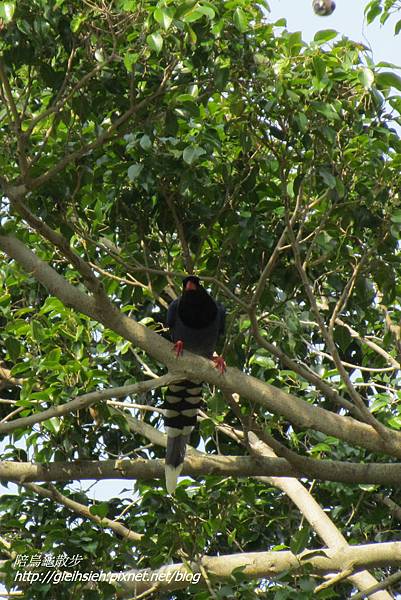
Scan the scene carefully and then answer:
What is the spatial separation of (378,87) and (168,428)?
2605mm

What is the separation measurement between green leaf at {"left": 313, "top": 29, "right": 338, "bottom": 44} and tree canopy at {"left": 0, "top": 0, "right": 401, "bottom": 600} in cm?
1

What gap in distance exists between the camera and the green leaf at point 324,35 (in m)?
5.06

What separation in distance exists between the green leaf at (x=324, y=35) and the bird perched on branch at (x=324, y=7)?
817 mm

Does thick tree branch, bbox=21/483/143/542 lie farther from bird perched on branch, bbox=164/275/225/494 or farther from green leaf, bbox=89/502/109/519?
bird perched on branch, bbox=164/275/225/494

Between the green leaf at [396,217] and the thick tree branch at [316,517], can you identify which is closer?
the green leaf at [396,217]

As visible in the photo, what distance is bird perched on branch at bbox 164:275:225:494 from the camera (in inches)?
247

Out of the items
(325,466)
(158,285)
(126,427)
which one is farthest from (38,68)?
(325,466)

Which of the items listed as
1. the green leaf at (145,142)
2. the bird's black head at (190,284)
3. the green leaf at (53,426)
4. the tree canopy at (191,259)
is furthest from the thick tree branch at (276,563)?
the green leaf at (145,142)

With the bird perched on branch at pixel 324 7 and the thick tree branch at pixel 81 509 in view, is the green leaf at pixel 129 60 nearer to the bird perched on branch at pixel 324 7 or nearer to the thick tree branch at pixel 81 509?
the bird perched on branch at pixel 324 7

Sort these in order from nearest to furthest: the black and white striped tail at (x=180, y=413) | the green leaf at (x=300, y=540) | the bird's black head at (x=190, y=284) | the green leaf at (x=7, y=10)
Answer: the green leaf at (x=7, y=10) → the green leaf at (x=300, y=540) → the bird's black head at (x=190, y=284) → the black and white striped tail at (x=180, y=413)

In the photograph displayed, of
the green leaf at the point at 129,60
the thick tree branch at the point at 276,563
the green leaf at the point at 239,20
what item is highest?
the green leaf at the point at 239,20

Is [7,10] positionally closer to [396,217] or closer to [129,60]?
[129,60]

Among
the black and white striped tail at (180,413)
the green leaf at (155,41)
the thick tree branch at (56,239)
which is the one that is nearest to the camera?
the green leaf at (155,41)

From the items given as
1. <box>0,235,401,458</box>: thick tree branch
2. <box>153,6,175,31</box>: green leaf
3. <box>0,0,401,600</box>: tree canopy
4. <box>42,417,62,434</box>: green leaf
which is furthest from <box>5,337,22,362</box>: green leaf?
<box>153,6,175,31</box>: green leaf
